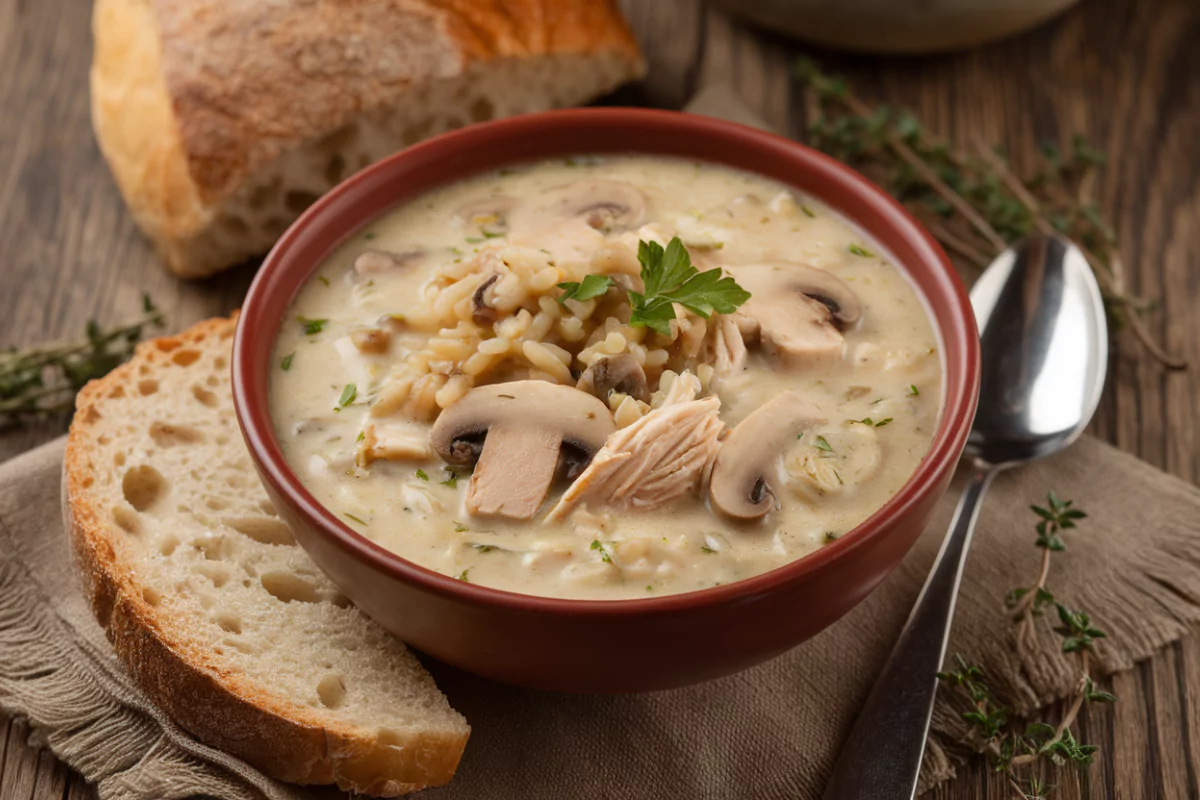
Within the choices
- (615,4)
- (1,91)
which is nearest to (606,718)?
(615,4)

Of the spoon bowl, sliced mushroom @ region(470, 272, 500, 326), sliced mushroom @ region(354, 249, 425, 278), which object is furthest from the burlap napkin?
sliced mushroom @ region(354, 249, 425, 278)

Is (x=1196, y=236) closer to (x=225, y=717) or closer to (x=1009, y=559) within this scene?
(x=1009, y=559)

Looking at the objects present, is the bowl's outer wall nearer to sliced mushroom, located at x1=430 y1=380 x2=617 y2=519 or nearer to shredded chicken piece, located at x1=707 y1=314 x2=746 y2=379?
sliced mushroom, located at x1=430 y1=380 x2=617 y2=519

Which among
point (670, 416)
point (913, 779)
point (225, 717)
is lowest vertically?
point (913, 779)

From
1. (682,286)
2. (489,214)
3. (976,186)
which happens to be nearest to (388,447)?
(682,286)

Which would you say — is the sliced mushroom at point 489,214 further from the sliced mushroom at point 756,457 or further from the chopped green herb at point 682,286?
the sliced mushroom at point 756,457

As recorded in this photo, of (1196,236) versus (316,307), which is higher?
(316,307)

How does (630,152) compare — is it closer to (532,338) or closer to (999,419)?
(532,338)

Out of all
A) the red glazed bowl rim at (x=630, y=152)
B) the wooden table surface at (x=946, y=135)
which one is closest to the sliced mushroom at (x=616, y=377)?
the red glazed bowl rim at (x=630, y=152)
